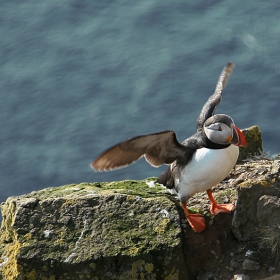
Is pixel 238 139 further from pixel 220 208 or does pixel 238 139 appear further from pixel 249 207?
pixel 220 208

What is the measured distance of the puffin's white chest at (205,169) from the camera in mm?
9086

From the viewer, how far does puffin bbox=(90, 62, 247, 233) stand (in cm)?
892

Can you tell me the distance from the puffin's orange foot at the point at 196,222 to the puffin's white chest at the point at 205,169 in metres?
0.46

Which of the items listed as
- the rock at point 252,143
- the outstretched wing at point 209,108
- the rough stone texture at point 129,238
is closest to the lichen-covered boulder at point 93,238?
the rough stone texture at point 129,238

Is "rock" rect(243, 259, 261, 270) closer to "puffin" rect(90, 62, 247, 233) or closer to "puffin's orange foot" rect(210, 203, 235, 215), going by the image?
"puffin" rect(90, 62, 247, 233)

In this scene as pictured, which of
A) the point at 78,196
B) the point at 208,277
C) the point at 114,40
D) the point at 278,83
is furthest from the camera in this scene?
the point at 114,40

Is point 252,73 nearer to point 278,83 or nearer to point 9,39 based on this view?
point 278,83

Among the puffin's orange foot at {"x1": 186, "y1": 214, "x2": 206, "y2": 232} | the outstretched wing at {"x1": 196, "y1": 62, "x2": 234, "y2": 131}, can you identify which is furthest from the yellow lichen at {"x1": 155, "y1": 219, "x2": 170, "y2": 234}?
the outstretched wing at {"x1": 196, "y1": 62, "x2": 234, "y2": 131}

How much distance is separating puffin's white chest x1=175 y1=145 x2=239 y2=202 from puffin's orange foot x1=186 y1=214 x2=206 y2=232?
1.50 feet

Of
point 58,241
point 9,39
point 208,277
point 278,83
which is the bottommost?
point 278,83

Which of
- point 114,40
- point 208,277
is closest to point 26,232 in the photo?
point 208,277

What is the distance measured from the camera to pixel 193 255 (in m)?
8.77

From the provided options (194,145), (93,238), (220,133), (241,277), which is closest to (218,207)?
(194,145)

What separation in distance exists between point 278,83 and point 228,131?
1269 centimetres
